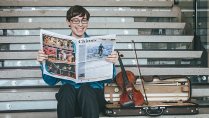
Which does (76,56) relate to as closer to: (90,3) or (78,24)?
(78,24)

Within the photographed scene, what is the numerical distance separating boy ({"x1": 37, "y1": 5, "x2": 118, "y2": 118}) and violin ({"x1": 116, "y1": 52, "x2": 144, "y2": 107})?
16 centimetres

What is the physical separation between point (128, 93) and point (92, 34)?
4.55 ft

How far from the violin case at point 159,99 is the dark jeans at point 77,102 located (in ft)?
0.88

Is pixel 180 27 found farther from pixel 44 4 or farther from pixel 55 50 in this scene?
pixel 55 50

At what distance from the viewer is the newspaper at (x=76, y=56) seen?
7.95 feet

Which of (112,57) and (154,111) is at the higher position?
(112,57)

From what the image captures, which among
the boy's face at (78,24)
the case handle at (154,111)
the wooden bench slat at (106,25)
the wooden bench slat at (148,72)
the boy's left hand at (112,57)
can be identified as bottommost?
the case handle at (154,111)

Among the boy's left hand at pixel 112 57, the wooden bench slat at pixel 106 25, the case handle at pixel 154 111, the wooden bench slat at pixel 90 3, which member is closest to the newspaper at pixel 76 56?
the boy's left hand at pixel 112 57

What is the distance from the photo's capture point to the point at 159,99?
3.02m

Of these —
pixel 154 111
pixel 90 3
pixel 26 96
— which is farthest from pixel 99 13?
pixel 154 111

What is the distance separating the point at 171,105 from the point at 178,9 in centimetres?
197

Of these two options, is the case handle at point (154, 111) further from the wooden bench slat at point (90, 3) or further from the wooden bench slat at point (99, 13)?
the wooden bench slat at point (90, 3)

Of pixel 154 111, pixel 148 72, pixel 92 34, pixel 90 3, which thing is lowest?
pixel 154 111

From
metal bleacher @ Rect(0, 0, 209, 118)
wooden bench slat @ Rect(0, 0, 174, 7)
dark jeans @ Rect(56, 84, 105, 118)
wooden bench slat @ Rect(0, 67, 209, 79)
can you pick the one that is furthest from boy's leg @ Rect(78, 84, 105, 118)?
wooden bench slat @ Rect(0, 0, 174, 7)
